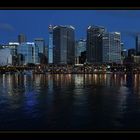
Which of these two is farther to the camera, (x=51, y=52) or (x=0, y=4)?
(x=51, y=52)

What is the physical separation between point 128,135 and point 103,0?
2.50 feet

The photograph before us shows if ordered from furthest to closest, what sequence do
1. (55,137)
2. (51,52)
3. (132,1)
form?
(51,52)
(55,137)
(132,1)

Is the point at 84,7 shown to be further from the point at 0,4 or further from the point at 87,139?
the point at 87,139

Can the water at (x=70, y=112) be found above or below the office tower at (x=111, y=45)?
below

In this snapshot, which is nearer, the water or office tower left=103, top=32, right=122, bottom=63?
the water

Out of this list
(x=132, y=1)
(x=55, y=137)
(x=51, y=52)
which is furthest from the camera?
(x=51, y=52)

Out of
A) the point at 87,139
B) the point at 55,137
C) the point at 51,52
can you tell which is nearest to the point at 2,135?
the point at 55,137

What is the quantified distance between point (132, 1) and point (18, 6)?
63 cm

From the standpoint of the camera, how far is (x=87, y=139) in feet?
8.00

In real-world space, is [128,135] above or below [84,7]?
below

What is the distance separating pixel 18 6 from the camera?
2.37 meters

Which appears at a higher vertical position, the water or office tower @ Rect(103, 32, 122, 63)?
office tower @ Rect(103, 32, 122, 63)

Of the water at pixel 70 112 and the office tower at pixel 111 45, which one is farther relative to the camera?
the office tower at pixel 111 45

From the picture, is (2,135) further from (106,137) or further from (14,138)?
(106,137)
